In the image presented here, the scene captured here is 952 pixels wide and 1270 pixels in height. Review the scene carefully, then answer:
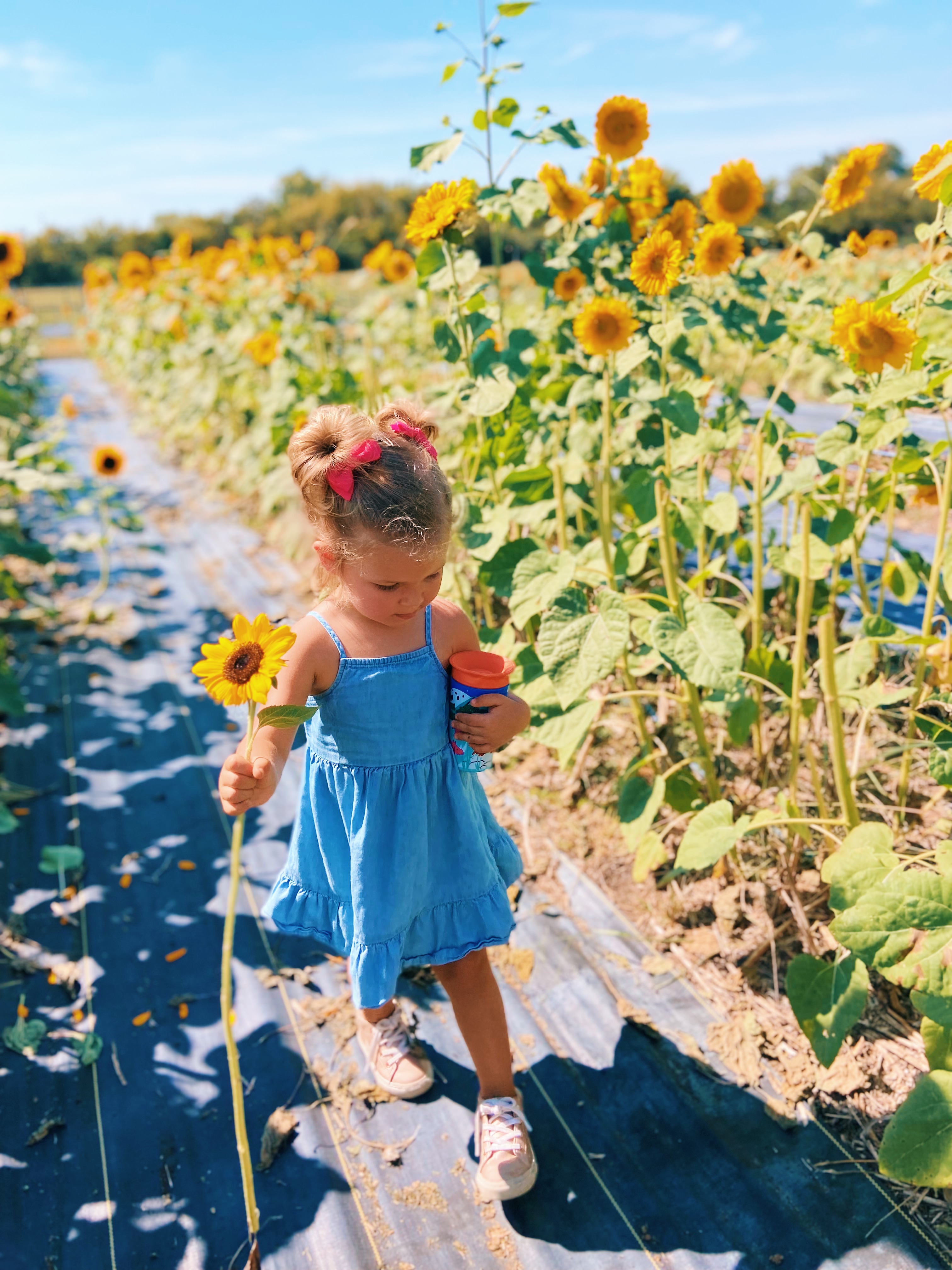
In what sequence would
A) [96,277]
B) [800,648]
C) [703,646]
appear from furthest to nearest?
1. [96,277]
2. [800,648]
3. [703,646]

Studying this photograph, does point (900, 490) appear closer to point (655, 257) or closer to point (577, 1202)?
point (655, 257)

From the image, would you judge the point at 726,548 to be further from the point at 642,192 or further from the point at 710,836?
the point at 710,836

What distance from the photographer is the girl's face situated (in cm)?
115

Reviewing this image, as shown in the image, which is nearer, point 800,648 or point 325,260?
point 800,648

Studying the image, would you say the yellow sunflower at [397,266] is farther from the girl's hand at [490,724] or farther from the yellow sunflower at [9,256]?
the girl's hand at [490,724]

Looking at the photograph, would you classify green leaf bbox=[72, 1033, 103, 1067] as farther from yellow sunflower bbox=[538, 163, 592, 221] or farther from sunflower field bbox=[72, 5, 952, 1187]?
yellow sunflower bbox=[538, 163, 592, 221]

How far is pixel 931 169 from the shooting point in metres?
1.21

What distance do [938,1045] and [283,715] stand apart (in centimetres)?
99

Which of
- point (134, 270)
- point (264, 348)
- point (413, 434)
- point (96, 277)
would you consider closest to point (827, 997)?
point (413, 434)

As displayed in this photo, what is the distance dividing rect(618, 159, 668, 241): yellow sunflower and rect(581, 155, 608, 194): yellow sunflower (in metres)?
0.04

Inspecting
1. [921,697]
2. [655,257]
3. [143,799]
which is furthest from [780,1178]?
[143,799]

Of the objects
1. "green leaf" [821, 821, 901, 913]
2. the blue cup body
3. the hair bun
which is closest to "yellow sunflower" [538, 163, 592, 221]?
the hair bun

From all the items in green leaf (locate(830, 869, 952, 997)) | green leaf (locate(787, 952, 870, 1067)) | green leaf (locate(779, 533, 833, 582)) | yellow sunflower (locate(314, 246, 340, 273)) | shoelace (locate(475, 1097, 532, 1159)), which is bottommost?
shoelace (locate(475, 1097, 532, 1159))

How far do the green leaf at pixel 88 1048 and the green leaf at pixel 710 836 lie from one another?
1.15 meters
